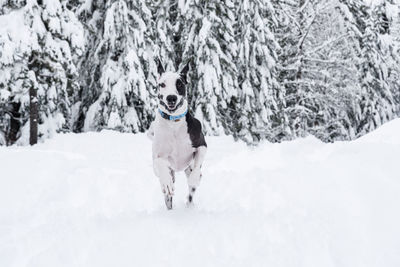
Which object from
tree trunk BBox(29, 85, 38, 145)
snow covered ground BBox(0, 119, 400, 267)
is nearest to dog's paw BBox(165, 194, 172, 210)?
snow covered ground BBox(0, 119, 400, 267)

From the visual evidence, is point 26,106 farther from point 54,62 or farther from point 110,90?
point 110,90

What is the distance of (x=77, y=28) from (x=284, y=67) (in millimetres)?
12172

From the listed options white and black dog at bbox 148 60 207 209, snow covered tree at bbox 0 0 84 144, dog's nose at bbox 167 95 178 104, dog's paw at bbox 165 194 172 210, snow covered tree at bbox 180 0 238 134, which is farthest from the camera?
snow covered tree at bbox 180 0 238 134

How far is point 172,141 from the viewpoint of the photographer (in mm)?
4297

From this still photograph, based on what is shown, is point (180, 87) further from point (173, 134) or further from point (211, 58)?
point (211, 58)

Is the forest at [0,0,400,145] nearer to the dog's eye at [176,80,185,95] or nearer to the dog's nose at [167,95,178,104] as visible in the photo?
the dog's eye at [176,80,185,95]

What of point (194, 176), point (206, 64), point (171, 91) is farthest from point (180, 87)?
point (206, 64)

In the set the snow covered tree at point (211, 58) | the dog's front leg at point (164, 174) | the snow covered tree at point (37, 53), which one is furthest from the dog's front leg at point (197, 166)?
the snow covered tree at point (211, 58)

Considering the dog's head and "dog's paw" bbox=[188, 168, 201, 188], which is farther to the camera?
"dog's paw" bbox=[188, 168, 201, 188]

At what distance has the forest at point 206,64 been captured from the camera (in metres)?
12.6

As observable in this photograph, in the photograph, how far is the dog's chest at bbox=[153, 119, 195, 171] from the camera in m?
4.28

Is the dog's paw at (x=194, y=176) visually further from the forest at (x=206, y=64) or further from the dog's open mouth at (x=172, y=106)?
the forest at (x=206, y=64)

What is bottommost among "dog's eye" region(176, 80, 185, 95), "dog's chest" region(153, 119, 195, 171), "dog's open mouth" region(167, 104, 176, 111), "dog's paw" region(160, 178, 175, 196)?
"dog's paw" region(160, 178, 175, 196)

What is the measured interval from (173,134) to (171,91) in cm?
49
